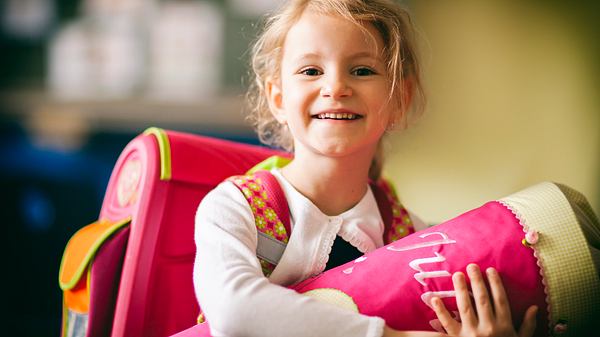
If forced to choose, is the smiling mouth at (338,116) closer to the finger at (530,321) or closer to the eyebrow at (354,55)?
the eyebrow at (354,55)

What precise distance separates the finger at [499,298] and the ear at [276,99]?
430mm

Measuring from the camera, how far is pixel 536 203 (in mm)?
738

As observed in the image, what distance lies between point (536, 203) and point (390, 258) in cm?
19

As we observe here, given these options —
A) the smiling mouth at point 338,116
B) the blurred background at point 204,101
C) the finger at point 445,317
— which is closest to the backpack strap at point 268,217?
the smiling mouth at point 338,116

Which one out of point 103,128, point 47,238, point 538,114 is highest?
point 538,114

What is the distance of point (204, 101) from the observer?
293 centimetres

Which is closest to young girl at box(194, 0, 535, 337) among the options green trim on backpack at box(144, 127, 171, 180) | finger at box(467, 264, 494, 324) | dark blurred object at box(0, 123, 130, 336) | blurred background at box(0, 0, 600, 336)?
finger at box(467, 264, 494, 324)

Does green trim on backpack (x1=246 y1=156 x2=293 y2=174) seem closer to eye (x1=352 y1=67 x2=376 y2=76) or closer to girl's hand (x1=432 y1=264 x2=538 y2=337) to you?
eye (x1=352 y1=67 x2=376 y2=76)

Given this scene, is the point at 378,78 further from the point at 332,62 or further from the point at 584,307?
the point at 584,307

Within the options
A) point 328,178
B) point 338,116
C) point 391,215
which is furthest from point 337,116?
point 391,215

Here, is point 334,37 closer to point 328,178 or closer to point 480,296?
point 328,178

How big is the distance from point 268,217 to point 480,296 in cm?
30

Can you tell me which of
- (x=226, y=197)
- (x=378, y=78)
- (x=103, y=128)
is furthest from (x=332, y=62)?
(x=103, y=128)

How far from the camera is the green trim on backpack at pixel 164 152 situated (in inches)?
38.5
